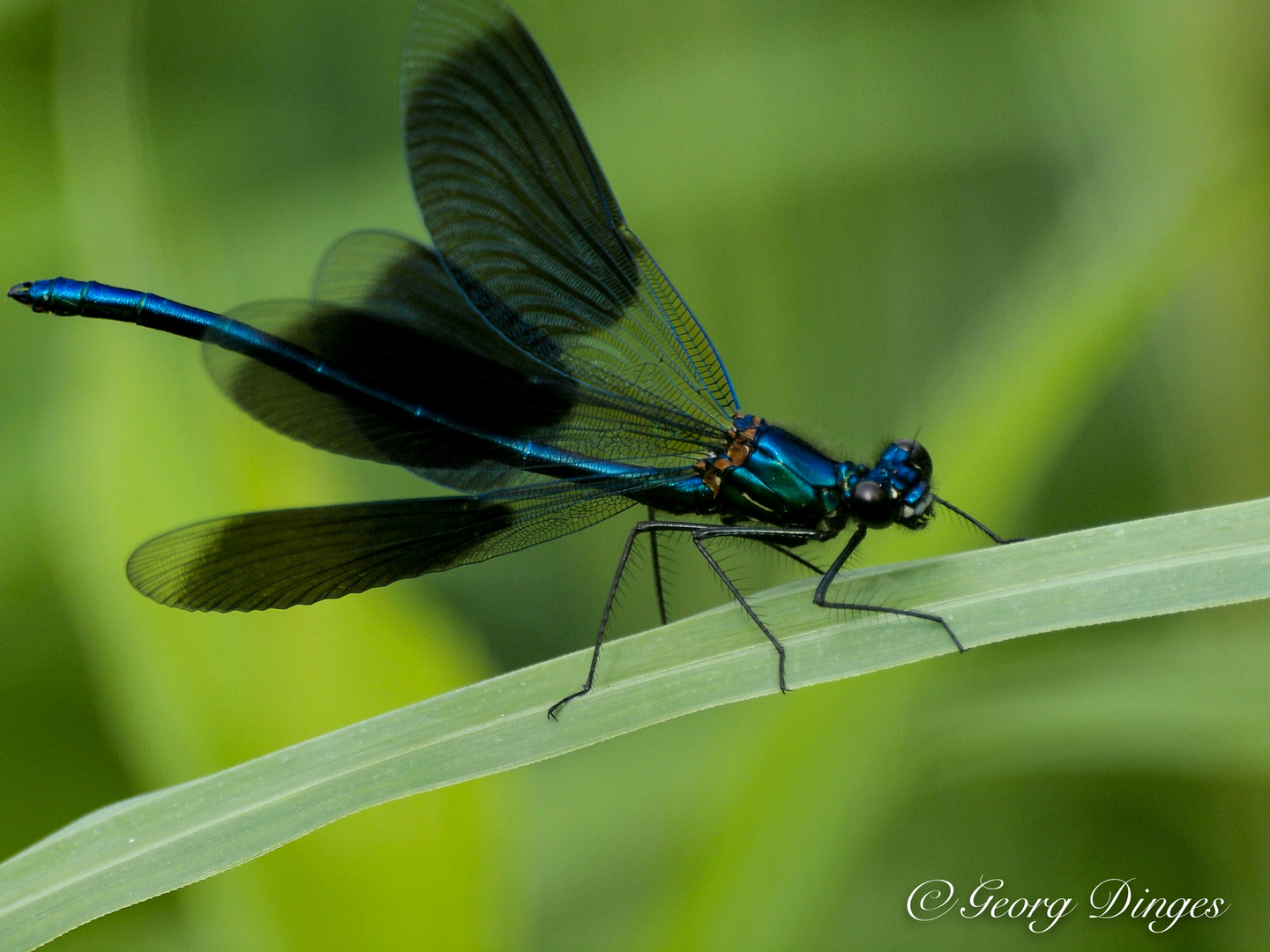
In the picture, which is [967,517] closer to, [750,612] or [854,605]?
[854,605]

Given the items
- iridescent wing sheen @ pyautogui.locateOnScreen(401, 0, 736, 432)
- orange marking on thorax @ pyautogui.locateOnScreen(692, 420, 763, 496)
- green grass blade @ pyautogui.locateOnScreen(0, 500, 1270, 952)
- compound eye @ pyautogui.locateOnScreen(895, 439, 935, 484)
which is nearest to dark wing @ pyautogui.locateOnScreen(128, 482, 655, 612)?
orange marking on thorax @ pyautogui.locateOnScreen(692, 420, 763, 496)

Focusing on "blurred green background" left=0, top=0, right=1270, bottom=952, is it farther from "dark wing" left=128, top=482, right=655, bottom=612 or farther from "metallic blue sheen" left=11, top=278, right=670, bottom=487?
"metallic blue sheen" left=11, top=278, right=670, bottom=487

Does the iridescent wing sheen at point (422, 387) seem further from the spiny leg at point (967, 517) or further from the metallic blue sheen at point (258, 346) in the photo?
the spiny leg at point (967, 517)

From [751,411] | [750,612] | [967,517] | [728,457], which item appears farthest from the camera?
[751,411]

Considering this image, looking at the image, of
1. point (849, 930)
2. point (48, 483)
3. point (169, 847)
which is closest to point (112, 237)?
point (48, 483)

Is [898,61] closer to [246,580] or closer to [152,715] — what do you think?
[246,580]

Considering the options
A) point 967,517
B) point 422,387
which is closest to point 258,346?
point 422,387

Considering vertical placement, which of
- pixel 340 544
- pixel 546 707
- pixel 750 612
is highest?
pixel 340 544
